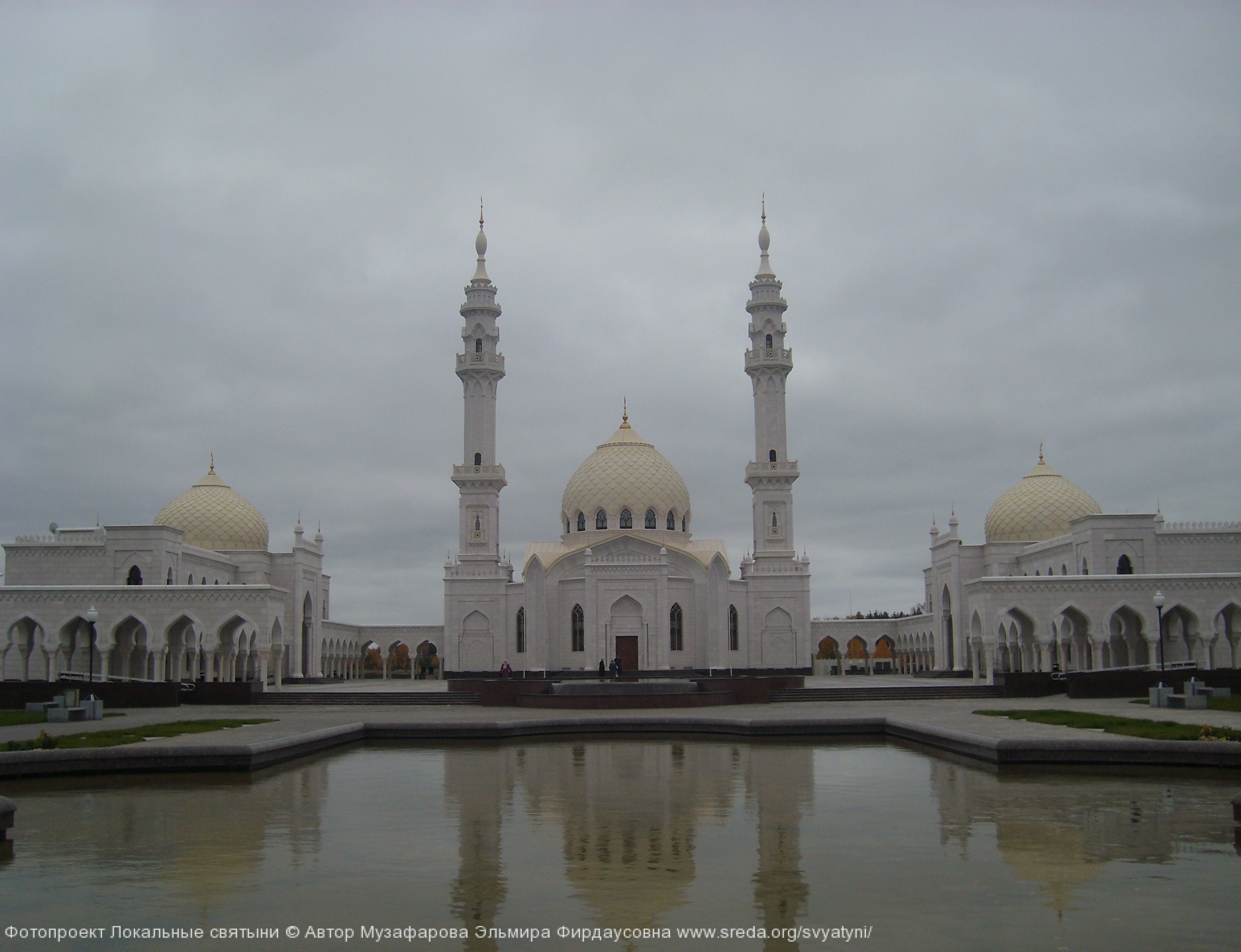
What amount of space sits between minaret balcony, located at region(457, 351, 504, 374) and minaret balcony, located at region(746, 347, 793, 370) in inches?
390

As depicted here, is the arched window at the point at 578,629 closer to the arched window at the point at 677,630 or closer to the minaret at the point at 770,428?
the arched window at the point at 677,630

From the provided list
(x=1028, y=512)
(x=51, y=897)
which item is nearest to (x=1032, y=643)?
(x=1028, y=512)

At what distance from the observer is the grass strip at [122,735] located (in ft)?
49.4

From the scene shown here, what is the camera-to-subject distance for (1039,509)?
43.7 metres

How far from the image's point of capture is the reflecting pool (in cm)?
711

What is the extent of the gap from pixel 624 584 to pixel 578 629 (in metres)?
2.80

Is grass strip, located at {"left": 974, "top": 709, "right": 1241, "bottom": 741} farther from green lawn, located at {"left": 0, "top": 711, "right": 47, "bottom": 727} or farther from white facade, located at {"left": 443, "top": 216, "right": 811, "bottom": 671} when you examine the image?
white facade, located at {"left": 443, "top": 216, "right": 811, "bottom": 671}

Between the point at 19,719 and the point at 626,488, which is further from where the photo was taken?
the point at 626,488

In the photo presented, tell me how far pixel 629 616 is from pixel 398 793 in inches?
1211

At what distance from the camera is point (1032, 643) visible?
37.6 metres

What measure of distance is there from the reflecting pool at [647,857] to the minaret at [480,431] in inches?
1205

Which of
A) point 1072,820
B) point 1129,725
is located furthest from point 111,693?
point 1072,820

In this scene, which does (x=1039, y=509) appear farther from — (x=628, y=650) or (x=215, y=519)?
(x=215, y=519)

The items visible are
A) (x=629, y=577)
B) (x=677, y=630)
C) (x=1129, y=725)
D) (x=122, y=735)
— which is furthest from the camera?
(x=677, y=630)
